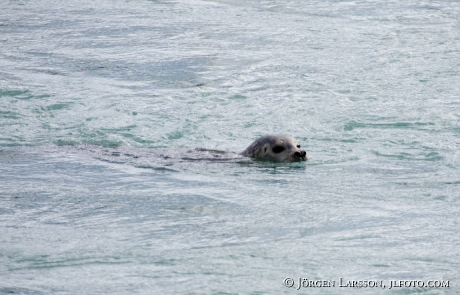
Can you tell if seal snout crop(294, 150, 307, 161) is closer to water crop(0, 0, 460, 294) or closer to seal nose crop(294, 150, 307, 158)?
seal nose crop(294, 150, 307, 158)

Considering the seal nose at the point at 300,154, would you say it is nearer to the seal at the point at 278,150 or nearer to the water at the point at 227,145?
the seal at the point at 278,150

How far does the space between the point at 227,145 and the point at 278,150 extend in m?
1.09

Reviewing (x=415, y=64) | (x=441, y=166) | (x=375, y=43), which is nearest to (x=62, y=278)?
(x=441, y=166)

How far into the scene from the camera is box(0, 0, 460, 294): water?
6.39 m

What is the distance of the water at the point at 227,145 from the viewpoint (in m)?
6.39

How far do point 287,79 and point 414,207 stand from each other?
5901 millimetres

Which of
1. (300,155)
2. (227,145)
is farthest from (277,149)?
(227,145)

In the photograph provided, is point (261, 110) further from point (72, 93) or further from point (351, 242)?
point (351, 242)

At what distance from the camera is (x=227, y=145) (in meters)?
10.4

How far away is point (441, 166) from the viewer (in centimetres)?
900

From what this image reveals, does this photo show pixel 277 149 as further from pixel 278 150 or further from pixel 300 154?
pixel 300 154

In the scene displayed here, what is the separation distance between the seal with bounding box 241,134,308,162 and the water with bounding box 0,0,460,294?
0.12 meters

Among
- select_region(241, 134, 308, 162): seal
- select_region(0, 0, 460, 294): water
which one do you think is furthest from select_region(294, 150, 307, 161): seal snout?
select_region(0, 0, 460, 294): water

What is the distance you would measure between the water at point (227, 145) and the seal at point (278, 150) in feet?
0.39
